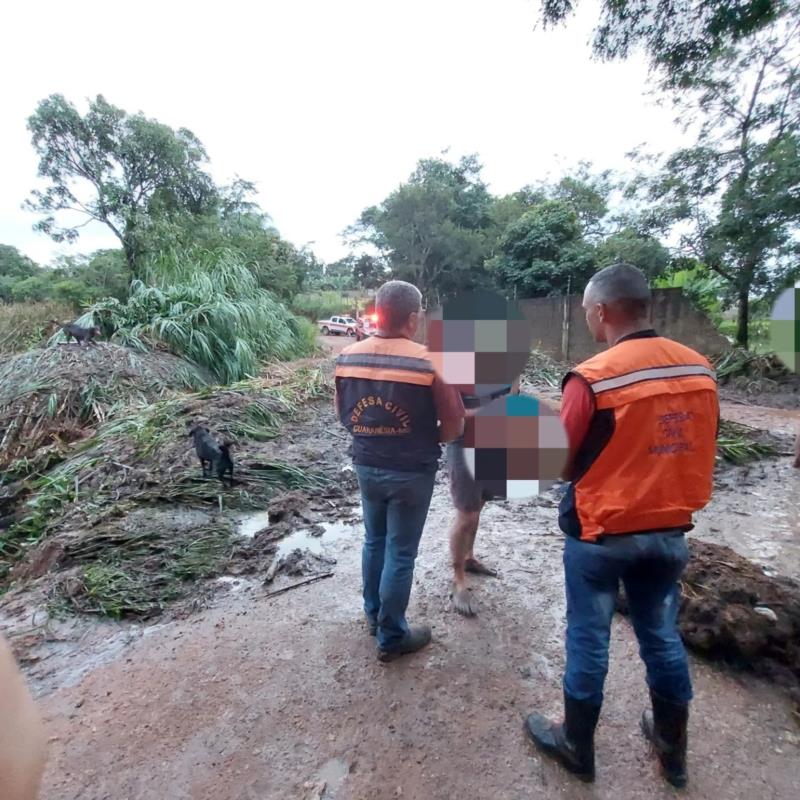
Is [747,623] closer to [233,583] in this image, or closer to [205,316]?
[233,583]

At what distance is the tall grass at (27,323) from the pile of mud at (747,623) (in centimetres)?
971

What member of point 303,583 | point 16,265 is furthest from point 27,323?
point 16,265

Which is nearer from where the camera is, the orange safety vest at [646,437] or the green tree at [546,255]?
the orange safety vest at [646,437]

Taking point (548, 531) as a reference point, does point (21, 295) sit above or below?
above

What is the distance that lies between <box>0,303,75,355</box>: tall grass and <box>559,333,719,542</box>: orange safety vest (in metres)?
9.52

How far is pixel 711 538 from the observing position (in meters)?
3.16

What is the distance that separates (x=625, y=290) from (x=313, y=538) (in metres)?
2.61

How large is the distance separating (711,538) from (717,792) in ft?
6.68

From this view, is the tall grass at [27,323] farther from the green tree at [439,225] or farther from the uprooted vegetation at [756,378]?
the green tree at [439,225]

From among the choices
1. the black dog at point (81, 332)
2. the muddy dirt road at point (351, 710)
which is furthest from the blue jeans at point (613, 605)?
the black dog at point (81, 332)

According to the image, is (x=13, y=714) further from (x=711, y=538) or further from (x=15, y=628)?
(x=711, y=538)

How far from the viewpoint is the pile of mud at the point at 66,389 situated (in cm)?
518

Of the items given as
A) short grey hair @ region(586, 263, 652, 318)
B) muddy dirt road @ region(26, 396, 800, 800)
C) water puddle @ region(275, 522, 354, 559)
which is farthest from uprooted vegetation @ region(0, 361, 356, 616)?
short grey hair @ region(586, 263, 652, 318)

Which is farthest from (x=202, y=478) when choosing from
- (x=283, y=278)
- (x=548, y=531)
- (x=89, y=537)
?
(x=283, y=278)
